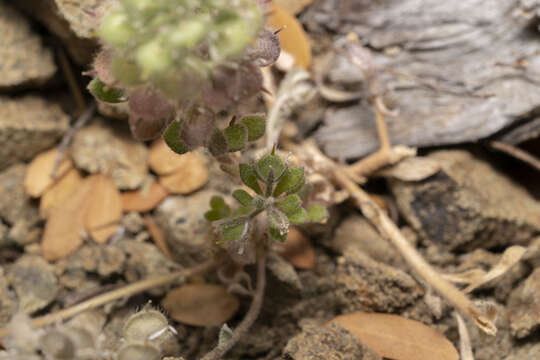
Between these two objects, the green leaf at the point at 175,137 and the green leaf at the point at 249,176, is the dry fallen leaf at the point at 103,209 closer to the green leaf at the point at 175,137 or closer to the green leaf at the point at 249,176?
the green leaf at the point at 249,176

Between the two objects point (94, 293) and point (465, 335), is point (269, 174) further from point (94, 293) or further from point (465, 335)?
point (94, 293)

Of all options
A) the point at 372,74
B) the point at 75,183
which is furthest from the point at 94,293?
the point at 372,74

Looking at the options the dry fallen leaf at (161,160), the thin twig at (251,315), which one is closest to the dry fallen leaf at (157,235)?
the dry fallen leaf at (161,160)

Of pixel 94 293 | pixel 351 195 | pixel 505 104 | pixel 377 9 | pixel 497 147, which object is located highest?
pixel 377 9

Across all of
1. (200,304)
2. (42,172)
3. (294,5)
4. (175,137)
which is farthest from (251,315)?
(294,5)

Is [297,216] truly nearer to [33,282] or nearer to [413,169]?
[413,169]

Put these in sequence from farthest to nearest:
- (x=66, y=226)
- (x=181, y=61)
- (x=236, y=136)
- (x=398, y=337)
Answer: (x=66, y=226) → (x=398, y=337) → (x=236, y=136) → (x=181, y=61)
